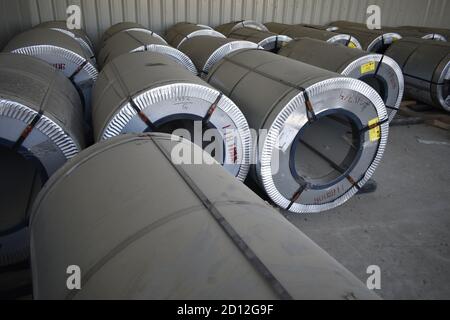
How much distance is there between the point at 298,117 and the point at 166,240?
4.58 feet

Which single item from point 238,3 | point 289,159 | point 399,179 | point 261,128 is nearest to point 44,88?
point 261,128

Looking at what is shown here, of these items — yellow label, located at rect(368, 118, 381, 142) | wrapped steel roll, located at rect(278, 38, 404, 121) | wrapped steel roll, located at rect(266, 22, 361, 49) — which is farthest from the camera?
wrapped steel roll, located at rect(266, 22, 361, 49)

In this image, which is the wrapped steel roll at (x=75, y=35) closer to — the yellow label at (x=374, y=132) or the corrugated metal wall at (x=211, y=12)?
the corrugated metal wall at (x=211, y=12)

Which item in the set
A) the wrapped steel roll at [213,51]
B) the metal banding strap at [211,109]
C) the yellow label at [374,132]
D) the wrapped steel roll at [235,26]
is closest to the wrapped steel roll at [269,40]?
the wrapped steel roll at [235,26]

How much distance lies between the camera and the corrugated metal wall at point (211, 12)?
4.49m

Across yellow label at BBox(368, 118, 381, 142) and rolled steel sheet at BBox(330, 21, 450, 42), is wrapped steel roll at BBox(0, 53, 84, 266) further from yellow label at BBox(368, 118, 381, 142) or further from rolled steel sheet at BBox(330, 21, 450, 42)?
rolled steel sheet at BBox(330, 21, 450, 42)

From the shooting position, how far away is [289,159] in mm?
2131

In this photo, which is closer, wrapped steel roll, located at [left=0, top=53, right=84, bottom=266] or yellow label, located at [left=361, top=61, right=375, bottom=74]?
wrapped steel roll, located at [left=0, top=53, right=84, bottom=266]

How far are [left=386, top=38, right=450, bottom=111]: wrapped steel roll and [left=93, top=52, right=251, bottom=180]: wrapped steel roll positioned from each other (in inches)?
127

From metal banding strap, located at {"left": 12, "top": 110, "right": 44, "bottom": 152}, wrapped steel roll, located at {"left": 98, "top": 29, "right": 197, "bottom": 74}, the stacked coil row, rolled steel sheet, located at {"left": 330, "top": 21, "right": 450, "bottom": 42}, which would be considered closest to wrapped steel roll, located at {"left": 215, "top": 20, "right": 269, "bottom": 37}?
the stacked coil row

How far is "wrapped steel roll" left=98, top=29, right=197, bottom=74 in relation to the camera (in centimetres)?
282

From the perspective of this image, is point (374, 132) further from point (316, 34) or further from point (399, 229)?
point (316, 34)

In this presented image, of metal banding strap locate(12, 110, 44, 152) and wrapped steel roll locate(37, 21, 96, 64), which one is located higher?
wrapped steel roll locate(37, 21, 96, 64)

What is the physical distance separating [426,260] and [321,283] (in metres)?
1.68
